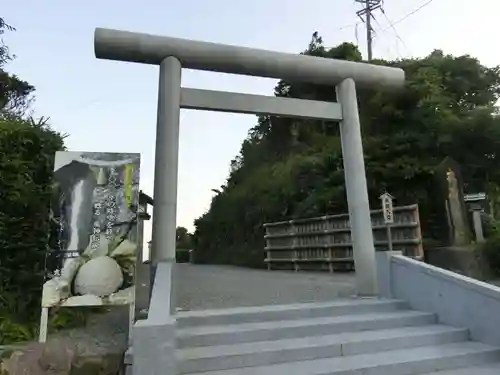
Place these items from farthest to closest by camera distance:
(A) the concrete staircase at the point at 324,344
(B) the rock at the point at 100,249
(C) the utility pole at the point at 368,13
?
1. (C) the utility pole at the point at 368,13
2. (B) the rock at the point at 100,249
3. (A) the concrete staircase at the point at 324,344

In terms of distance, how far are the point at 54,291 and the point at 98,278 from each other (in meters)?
0.43

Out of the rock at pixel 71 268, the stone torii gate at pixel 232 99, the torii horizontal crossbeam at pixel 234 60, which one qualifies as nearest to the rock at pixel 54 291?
the rock at pixel 71 268

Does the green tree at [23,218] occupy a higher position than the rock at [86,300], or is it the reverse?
the green tree at [23,218]

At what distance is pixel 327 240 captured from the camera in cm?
1094

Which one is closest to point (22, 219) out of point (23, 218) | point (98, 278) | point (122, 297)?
point (23, 218)

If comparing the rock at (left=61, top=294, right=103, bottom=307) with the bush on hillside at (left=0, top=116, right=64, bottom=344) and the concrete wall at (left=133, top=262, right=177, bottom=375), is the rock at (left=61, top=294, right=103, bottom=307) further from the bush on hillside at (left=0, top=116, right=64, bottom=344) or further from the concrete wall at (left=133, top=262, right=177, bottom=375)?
the concrete wall at (left=133, top=262, right=177, bottom=375)

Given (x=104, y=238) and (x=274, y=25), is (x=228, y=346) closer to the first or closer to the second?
(x=104, y=238)

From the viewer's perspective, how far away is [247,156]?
65.0 feet

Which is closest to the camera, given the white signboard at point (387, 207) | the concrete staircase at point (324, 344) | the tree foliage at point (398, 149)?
the concrete staircase at point (324, 344)

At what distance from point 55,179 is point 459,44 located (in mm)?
13576

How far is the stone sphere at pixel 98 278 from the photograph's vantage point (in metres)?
4.09

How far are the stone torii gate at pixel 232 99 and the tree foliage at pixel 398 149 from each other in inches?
204

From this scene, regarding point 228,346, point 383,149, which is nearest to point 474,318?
point 228,346

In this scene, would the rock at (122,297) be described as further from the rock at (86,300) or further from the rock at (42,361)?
the rock at (42,361)
